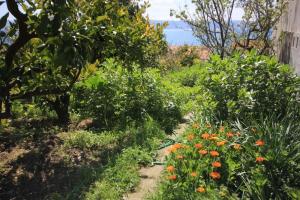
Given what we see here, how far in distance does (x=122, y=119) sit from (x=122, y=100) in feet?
1.25

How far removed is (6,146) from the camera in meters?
5.23

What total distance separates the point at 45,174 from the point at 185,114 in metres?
3.29

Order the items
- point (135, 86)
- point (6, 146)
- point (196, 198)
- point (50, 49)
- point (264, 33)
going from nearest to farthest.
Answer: point (50, 49) < point (196, 198) < point (6, 146) < point (135, 86) < point (264, 33)

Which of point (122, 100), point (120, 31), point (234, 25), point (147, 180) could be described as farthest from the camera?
point (234, 25)

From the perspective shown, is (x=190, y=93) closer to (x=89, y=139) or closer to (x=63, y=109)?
(x=63, y=109)

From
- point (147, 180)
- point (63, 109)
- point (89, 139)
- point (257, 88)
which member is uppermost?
point (257, 88)

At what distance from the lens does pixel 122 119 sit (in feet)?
20.1

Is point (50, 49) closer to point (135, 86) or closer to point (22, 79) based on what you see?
point (22, 79)

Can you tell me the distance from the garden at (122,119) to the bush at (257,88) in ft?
0.05

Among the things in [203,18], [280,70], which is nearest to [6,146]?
[280,70]

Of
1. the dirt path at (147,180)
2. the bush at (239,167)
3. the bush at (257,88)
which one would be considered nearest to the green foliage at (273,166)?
the bush at (239,167)

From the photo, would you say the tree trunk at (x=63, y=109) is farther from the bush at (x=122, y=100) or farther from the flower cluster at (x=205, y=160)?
the flower cluster at (x=205, y=160)

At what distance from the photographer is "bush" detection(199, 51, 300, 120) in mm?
4914

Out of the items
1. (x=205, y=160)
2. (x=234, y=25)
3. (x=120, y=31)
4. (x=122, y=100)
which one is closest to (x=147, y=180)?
(x=205, y=160)
